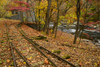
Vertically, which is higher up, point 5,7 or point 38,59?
point 5,7

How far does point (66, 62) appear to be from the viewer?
5305 millimetres

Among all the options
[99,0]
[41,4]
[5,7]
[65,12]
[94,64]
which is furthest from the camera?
[5,7]

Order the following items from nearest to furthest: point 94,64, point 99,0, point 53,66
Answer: point 53,66 < point 94,64 < point 99,0

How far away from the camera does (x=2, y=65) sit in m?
4.61

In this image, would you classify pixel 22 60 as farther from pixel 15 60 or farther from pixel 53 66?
pixel 53 66

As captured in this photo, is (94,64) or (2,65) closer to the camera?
(2,65)

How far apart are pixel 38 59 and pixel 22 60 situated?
1036mm

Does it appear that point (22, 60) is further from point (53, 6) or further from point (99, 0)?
point (99, 0)

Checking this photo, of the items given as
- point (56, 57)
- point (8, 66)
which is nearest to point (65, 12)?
point (56, 57)

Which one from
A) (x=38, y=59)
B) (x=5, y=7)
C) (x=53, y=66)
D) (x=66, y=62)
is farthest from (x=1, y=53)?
(x=5, y=7)

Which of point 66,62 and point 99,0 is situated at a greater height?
point 99,0

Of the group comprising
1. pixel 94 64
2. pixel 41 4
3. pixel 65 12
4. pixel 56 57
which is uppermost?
pixel 41 4

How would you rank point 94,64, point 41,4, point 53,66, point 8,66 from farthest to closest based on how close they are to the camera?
1. point 41,4
2. point 94,64
3. point 53,66
4. point 8,66

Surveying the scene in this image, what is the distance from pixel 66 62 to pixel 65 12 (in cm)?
1226
